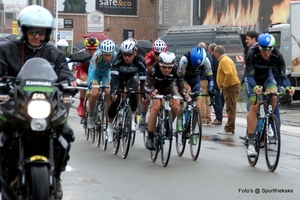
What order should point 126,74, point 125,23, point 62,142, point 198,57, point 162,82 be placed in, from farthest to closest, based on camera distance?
point 125,23 < point 198,57 < point 126,74 < point 162,82 < point 62,142

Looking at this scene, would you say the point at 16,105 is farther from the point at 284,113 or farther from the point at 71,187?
the point at 284,113

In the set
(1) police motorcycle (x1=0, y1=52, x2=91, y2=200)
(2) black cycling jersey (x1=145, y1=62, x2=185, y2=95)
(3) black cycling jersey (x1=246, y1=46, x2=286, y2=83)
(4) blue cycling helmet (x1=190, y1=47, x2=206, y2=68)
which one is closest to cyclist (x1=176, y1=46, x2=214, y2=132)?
(4) blue cycling helmet (x1=190, y1=47, x2=206, y2=68)

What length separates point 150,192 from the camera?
29.7 feet

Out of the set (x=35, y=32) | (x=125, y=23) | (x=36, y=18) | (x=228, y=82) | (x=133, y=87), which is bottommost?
(x=228, y=82)

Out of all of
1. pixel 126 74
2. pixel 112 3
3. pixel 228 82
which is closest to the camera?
pixel 126 74

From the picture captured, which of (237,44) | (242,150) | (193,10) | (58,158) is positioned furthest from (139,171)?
(193,10)

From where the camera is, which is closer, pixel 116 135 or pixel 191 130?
pixel 191 130

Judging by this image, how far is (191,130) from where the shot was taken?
12.2 metres

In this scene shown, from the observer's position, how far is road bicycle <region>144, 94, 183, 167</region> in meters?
11.1

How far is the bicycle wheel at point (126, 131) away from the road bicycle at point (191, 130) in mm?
730

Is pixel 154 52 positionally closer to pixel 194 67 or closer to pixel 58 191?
pixel 194 67

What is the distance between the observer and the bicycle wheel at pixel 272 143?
34.6ft

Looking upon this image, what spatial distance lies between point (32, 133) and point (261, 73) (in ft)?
19.3

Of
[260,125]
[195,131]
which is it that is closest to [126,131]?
[195,131]
